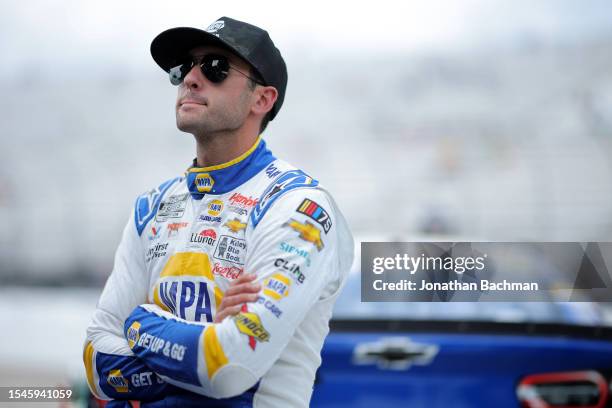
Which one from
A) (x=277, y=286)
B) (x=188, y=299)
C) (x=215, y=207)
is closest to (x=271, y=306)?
(x=277, y=286)

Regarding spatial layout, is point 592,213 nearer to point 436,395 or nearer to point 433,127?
point 433,127

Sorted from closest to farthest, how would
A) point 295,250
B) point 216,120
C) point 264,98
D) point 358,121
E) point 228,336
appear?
point 228,336
point 295,250
point 216,120
point 264,98
point 358,121

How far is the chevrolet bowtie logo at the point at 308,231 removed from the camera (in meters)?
2.26

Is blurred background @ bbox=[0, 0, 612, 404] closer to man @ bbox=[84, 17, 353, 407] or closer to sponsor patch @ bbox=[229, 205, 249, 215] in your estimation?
man @ bbox=[84, 17, 353, 407]

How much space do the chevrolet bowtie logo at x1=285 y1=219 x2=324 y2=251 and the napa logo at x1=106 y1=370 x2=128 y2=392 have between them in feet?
1.87

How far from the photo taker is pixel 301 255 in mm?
2225

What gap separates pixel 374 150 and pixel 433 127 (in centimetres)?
80

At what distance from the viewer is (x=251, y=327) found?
2145 millimetres

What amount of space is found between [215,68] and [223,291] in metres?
0.60

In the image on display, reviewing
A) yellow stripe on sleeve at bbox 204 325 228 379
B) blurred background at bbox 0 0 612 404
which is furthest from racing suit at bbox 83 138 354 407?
blurred background at bbox 0 0 612 404

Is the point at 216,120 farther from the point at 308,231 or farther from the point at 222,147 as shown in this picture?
the point at 308,231

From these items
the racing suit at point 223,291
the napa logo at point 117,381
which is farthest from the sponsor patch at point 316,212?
the napa logo at point 117,381

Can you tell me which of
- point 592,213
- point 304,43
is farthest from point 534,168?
point 304,43

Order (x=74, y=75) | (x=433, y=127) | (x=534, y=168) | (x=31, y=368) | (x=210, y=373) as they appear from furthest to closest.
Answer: (x=74, y=75), (x=433, y=127), (x=534, y=168), (x=31, y=368), (x=210, y=373)
